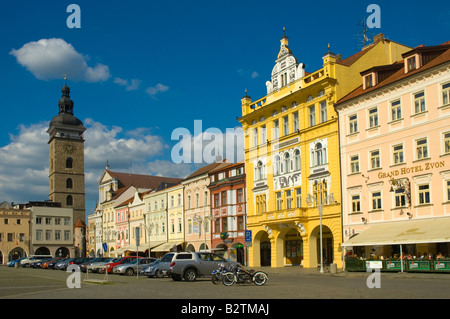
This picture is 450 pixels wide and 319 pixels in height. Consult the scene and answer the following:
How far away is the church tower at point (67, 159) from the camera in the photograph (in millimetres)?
128000

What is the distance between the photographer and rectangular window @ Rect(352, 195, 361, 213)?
40719mm

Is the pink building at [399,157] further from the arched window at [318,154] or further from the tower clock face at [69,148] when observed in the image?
the tower clock face at [69,148]

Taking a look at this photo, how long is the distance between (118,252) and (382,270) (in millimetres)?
56956

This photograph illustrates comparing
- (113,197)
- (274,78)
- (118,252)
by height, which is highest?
(274,78)

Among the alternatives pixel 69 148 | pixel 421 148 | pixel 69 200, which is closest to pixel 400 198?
pixel 421 148

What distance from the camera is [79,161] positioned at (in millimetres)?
133375

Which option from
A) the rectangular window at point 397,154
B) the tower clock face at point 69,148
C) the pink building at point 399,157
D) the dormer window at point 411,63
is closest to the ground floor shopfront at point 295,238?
the pink building at point 399,157

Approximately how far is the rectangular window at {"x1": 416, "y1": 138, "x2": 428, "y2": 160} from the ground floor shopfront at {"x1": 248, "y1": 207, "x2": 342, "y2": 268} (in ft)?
27.9

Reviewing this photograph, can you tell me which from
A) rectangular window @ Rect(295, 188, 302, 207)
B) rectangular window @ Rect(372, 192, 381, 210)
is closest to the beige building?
rectangular window @ Rect(295, 188, 302, 207)

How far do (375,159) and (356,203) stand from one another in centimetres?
361

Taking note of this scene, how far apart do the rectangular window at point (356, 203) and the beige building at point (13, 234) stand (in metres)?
80.5
